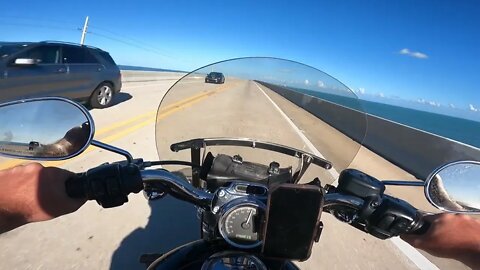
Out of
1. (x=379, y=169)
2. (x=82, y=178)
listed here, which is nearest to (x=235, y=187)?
(x=82, y=178)

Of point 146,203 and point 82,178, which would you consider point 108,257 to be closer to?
point 146,203

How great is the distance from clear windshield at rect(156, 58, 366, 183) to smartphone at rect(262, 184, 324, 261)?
37.9 inches

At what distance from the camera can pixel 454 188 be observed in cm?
162

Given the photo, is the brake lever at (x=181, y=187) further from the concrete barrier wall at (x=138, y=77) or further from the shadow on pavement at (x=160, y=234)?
the concrete barrier wall at (x=138, y=77)

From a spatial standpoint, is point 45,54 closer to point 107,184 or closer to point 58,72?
point 58,72

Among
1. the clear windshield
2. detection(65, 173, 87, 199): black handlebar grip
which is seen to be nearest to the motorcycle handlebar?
detection(65, 173, 87, 199): black handlebar grip

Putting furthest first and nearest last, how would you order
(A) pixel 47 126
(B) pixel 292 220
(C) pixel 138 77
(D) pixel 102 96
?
(C) pixel 138 77, (D) pixel 102 96, (A) pixel 47 126, (B) pixel 292 220

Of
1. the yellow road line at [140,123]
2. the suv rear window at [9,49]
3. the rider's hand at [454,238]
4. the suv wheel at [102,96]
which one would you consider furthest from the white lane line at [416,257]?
the suv wheel at [102,96]

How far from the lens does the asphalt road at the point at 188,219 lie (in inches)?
91.7

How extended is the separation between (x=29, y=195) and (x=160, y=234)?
252cm

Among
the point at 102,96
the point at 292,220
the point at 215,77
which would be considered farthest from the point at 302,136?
the point at 102,96

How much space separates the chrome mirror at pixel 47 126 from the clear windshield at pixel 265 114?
0.77 metres

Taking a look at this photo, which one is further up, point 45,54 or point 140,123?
point 45,54

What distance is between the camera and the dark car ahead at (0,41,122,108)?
307 inches
